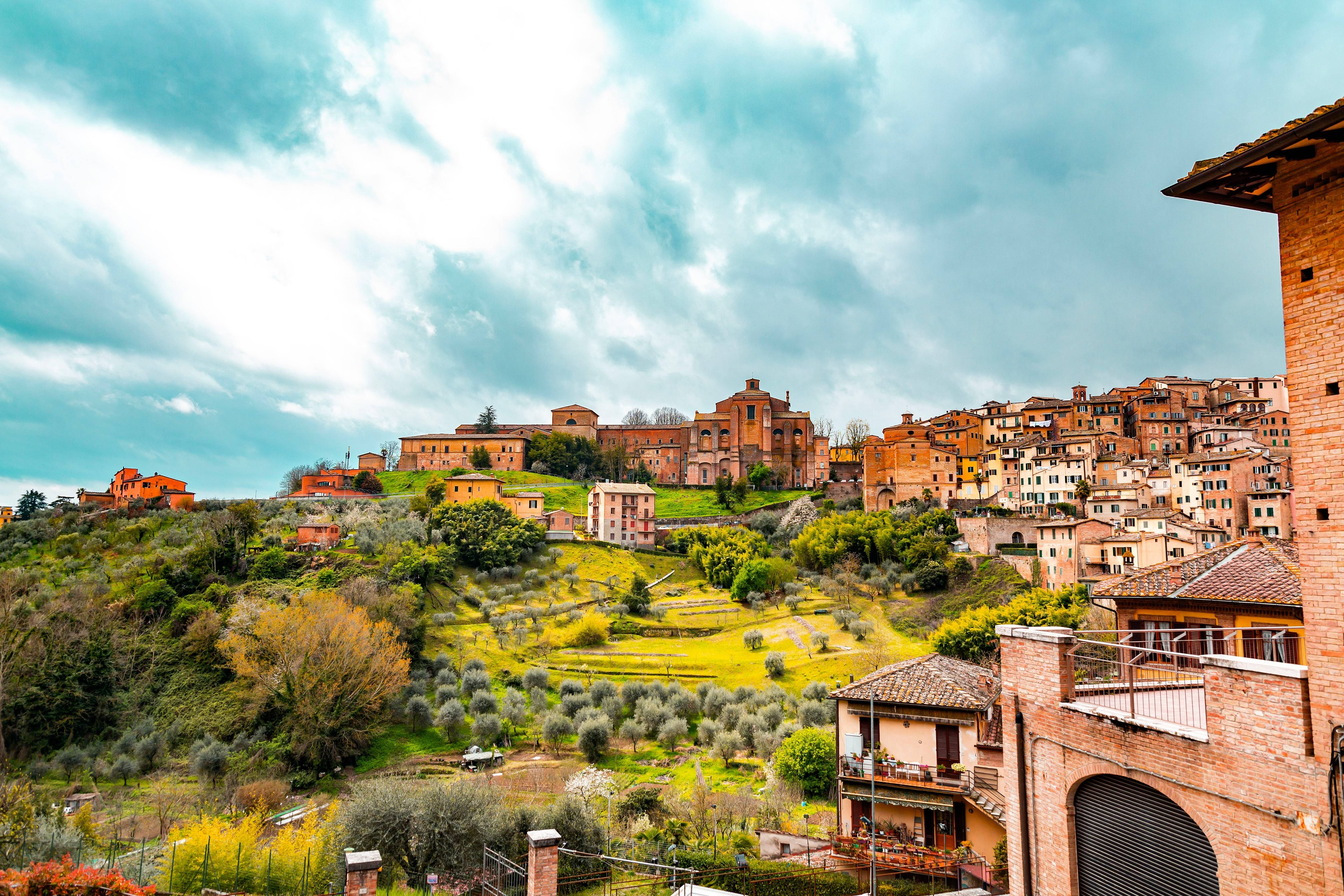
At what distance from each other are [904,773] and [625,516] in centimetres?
5289

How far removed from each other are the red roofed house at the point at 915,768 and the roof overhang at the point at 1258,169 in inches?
448

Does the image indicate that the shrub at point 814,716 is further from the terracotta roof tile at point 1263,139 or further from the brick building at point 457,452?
the brick building at point 457,452

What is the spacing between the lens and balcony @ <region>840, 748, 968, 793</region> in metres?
16.4

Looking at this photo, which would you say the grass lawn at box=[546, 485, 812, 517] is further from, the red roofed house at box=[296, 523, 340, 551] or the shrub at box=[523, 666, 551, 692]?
the shrub at box=[523, 666, 551, 692]

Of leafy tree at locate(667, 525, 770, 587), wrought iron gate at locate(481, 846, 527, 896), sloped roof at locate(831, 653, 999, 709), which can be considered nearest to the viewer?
wrought iron gate at locate(481, 846, 527, 896)

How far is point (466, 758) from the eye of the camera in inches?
1078

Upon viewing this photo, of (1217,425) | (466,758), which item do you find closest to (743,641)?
(466,758)

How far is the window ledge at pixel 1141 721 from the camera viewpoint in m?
7.11

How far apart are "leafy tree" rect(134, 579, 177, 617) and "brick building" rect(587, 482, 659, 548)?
34.7 meters

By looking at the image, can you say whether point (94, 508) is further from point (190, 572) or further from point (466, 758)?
point (466, 758)

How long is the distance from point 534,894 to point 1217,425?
6755 cm

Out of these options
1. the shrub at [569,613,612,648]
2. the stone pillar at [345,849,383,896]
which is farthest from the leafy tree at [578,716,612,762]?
the stone pillar at [345,849,383,896]

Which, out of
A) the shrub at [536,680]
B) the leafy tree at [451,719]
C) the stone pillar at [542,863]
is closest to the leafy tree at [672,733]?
the shrub at [536,680]

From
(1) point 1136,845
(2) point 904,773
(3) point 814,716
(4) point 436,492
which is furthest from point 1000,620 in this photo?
(4) point 436,492
